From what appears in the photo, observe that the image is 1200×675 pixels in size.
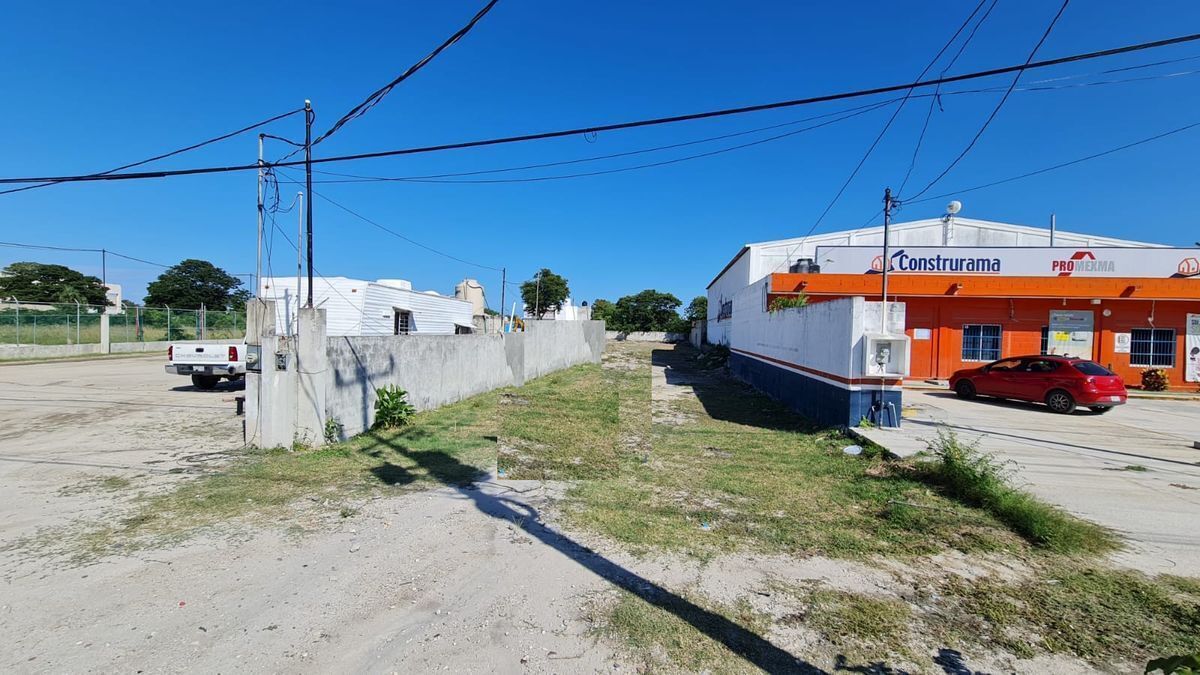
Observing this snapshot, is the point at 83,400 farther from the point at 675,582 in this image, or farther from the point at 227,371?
the point at 675,582

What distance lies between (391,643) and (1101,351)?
25.1 m

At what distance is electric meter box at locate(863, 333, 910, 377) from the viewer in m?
9.14

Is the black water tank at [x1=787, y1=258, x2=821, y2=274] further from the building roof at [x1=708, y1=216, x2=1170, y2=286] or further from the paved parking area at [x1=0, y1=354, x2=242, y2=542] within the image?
the paved parking area at [x1=0, y1=354, x2=242, y2=542]

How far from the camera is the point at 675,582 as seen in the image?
3857 mm

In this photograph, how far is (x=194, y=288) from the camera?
68188 millimetres

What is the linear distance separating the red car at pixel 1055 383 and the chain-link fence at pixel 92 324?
1344 inches

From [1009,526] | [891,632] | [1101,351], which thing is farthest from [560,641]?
[1101,351]

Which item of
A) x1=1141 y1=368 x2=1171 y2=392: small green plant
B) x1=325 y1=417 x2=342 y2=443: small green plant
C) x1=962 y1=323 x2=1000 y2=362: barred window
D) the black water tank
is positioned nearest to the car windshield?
x1=962 y1=323 x2=1000 y2=362: barred window

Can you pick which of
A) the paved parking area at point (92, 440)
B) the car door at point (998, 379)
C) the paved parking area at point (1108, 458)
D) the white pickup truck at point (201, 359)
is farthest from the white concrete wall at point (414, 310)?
the car door at point (998, 379)

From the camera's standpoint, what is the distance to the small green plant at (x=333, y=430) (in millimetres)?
7978

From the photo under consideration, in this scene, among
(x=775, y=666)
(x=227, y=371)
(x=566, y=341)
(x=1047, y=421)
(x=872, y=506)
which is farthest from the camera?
(x=566, y=341)

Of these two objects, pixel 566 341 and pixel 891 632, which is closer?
pixel 891 632

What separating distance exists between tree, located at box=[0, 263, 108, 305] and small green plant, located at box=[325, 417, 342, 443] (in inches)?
2509

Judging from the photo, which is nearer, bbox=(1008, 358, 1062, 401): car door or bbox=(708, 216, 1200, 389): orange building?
bbox=(1008, 358, 1062, 401): car door
